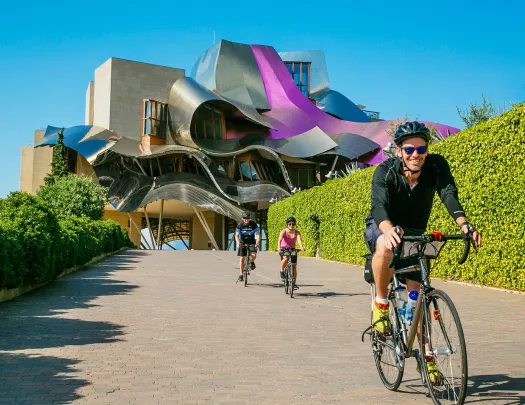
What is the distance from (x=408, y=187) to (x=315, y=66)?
7712 centimetres

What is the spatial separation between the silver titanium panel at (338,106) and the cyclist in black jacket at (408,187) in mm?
68881

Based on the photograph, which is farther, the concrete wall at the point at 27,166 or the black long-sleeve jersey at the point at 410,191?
the concrete wall at the point at 27,166


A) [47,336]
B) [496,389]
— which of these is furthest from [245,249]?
[496,389]

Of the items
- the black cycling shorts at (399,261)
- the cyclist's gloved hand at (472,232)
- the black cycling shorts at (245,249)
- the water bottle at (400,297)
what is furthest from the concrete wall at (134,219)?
the cyclist's gloved hand at (472,232)

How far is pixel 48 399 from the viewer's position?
4.07m

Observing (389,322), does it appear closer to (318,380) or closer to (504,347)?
(318,380)

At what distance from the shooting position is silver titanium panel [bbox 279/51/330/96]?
7706 centimetres

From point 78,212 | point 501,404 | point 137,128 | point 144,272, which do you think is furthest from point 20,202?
point 137,128

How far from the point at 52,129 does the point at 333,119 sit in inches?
1141

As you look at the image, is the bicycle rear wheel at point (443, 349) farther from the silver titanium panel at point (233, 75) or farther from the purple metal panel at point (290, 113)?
the silver titanium panel at point (233, 75)

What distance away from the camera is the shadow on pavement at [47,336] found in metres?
4.35

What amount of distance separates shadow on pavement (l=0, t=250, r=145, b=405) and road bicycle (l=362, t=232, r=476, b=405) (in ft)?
7.30

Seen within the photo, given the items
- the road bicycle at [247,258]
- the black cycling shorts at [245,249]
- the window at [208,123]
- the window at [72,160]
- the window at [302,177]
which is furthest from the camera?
the window at [302,177]

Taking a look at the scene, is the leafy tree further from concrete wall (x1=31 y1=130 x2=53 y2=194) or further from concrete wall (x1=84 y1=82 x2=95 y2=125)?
concrete wall (x1=84 y1=82 x2=95 y2=125)
